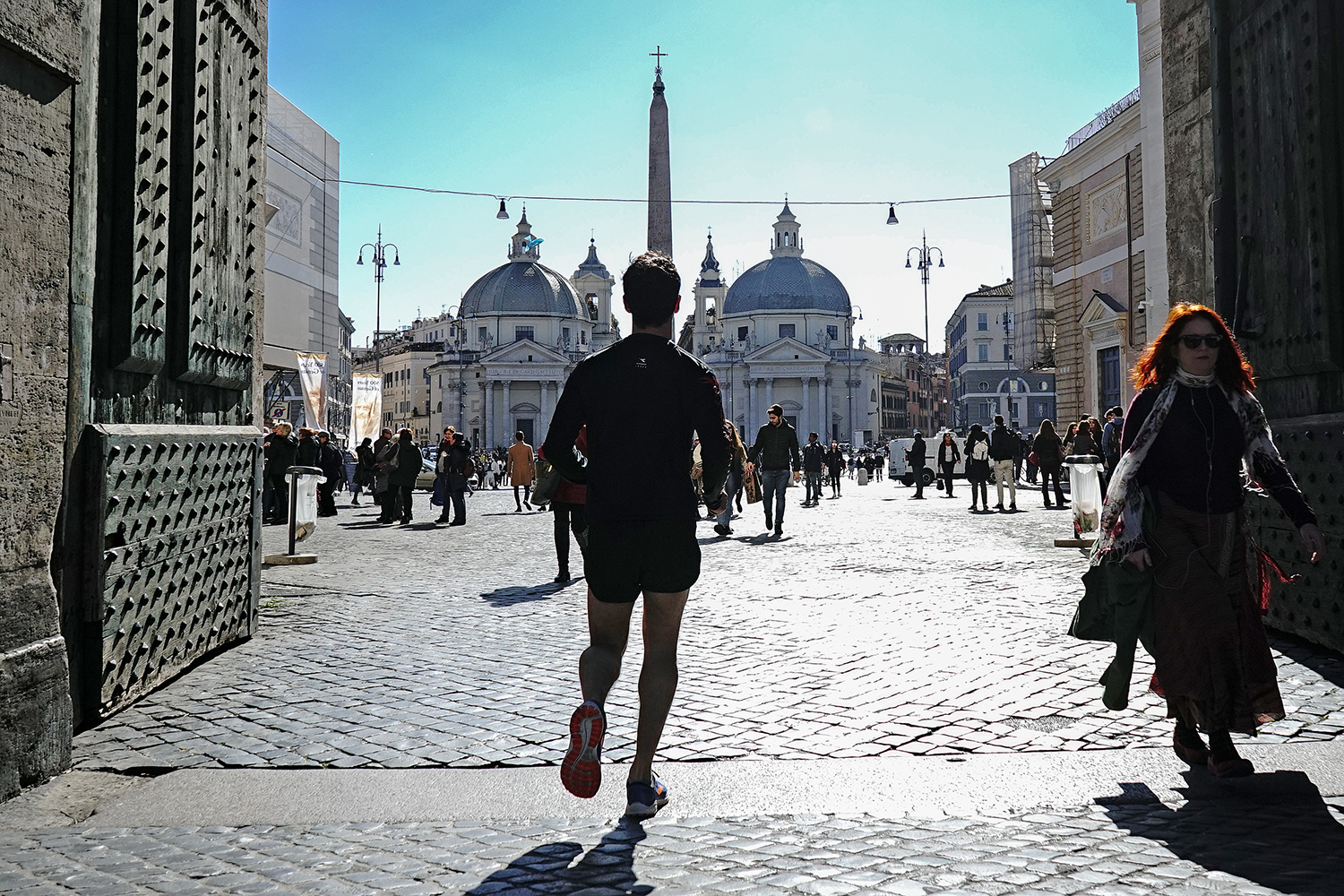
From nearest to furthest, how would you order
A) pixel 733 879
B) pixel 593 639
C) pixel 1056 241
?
pixel 733 879, pixel 593 639, pixel 1056 241

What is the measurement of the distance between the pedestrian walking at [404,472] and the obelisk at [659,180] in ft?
44.3

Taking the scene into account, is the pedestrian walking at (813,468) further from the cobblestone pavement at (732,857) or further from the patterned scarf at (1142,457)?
the cobblestone pavement at (732,857)

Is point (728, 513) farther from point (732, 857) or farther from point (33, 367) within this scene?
point (732, 857)

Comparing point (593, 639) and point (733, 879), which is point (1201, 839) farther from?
point (593, 639)

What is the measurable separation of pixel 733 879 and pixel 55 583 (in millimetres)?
2988

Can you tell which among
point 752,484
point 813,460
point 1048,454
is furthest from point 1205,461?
point 813,460

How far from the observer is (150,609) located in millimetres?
5285

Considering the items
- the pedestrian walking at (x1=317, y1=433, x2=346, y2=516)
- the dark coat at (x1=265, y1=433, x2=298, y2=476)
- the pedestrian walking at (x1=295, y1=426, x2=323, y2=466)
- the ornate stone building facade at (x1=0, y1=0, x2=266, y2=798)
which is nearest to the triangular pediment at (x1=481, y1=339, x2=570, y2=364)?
the pedestrian walking at (x1=317, y1=433, x2=346, y2=516)

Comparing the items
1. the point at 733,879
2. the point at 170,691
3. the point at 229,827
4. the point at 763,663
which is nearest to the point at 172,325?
the point at 170,691

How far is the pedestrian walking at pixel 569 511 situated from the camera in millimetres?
3916

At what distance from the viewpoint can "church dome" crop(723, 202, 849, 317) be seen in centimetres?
10119

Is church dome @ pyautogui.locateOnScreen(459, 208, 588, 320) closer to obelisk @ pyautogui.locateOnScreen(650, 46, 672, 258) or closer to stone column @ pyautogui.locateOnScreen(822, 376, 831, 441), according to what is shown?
stone column @ pyautogui.locateOnScreen(822, 376, 831, 441)

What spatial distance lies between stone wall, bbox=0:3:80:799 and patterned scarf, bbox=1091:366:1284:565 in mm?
3723

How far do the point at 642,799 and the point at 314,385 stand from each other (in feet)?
66.5
